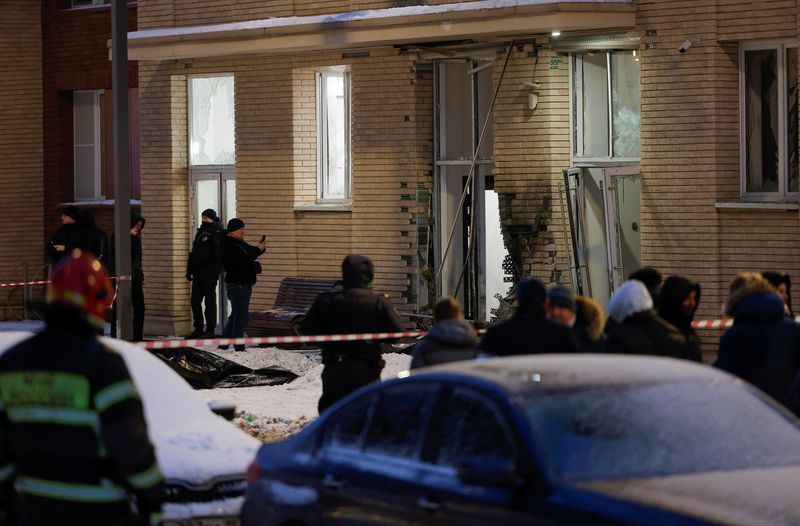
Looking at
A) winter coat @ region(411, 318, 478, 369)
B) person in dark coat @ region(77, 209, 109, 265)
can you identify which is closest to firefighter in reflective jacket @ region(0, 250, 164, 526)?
winter coat @ region(411, 318, 478, 369)

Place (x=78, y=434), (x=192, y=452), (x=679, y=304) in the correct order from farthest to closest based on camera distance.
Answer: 1. (x=679, y=304)
2. (x=192, y=452)
3. (x=78, y=434)

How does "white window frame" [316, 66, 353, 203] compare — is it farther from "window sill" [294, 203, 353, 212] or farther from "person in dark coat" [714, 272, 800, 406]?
"person in dark coat" [714, 272, 800, 406]

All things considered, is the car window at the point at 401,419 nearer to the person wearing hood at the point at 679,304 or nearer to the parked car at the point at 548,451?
the parked car at the point at 548,451

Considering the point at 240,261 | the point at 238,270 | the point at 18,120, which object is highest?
the point at 18,120

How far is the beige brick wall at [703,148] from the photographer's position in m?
17.6

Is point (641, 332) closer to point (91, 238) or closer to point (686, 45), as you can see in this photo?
point (686, 45)

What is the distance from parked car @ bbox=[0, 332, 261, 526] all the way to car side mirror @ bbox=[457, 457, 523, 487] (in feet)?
7.31

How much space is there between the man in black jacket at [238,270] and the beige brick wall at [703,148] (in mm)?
4837

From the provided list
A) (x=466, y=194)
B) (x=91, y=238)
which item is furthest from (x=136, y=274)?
(x=466, y=194)

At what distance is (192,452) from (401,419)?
6.87ft

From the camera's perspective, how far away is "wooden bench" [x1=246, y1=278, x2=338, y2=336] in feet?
69.4

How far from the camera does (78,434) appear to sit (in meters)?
5.77

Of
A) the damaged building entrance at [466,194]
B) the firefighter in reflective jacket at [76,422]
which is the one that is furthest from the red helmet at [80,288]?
the damaged building entrance at [466,194]

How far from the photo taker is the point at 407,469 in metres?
6.97
